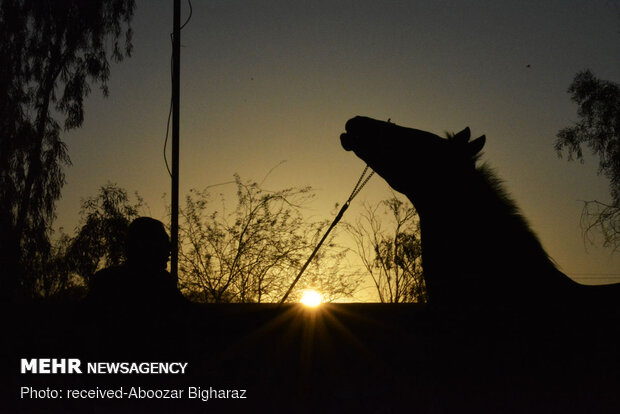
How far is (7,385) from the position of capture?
8.14 ft

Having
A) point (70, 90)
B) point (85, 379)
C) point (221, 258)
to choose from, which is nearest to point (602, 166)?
point (221, 258)

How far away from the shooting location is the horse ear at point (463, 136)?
3424mm

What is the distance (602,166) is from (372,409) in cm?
1841

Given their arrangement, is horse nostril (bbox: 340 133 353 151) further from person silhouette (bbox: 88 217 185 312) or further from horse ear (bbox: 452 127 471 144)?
person silhouette (bbox: 88 217 185 312)

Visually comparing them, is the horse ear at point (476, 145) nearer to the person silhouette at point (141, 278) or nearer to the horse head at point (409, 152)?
the horse head at point (409, 152)

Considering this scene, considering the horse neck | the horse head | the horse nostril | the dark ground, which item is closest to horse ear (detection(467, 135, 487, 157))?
the horse head

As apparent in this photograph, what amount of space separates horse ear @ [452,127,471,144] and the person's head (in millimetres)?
1747

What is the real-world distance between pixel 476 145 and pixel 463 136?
10cm

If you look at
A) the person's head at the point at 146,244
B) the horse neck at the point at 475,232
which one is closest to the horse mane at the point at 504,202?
the horse neck at the point at 475,232

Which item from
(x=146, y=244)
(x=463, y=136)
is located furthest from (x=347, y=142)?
(x=146, y=244)

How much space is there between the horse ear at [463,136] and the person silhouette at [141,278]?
175 cm

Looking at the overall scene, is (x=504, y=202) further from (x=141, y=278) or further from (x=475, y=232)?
(x=141, y=278)

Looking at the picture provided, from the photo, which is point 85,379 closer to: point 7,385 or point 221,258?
point 7,385

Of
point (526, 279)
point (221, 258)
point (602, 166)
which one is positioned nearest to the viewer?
point (526, 279)
